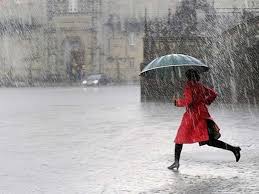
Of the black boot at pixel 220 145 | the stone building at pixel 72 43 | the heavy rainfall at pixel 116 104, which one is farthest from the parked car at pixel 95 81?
the black boot at pixel 220 145

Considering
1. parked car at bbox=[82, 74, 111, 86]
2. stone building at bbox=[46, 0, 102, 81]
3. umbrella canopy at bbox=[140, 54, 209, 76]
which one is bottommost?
parked car at bbox=[82, 74, 111, 86]

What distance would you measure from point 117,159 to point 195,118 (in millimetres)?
2118

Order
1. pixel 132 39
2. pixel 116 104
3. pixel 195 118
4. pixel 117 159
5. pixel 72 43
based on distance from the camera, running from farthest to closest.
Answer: pixel 132 39
pixel 72 43
pixel 116 104
pixel 117 159
pixel 195 118

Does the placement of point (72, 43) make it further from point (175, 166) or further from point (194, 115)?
point (194, 115)

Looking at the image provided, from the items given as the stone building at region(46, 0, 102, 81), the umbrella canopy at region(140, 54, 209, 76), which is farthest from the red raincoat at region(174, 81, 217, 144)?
the stone building at region(46, 0, 102, 81)

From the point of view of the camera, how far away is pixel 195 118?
33.9 feet

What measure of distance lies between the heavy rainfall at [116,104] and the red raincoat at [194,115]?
1.60 feet

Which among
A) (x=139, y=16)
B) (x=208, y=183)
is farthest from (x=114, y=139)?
(x=139, y=16)

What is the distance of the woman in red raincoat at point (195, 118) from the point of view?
10312 millimetres

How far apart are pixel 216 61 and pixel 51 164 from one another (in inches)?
898

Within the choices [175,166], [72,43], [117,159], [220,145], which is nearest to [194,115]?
[220,145]

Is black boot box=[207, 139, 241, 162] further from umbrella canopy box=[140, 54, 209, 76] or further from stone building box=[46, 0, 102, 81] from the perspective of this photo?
stone building box=[46, 0, 102, 81]

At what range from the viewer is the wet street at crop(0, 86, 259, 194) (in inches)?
358

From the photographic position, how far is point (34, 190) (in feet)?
29.1
